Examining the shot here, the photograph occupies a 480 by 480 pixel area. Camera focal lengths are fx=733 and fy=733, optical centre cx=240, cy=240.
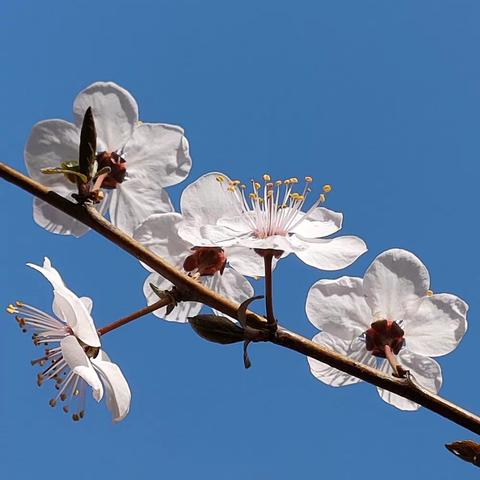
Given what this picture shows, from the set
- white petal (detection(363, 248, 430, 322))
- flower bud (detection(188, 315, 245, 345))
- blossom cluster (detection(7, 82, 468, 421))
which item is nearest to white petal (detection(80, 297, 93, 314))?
blossom cluster (detection(7, 82, 468, 421))

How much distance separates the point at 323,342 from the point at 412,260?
36 cm

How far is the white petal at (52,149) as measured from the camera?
216cm

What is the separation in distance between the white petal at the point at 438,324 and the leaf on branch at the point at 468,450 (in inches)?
23.4

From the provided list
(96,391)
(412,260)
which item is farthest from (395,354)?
(96,391)

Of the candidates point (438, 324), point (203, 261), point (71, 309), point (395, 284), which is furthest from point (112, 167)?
point (438, 324)

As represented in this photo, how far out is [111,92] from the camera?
2.24m

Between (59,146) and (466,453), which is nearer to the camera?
(466,453)

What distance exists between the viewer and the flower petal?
1805mm

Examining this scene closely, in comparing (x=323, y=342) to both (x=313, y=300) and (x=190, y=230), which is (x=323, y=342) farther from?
(x=190, y=230)

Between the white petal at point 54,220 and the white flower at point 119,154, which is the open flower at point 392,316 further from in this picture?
the white petal at point 54,220

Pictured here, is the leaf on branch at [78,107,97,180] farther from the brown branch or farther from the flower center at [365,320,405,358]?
the flower center at [365,320,405,358]

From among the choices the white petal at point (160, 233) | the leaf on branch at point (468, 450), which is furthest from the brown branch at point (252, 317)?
the white petal at point (160, 233)

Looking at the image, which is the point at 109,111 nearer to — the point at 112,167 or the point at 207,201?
the point at 112,167

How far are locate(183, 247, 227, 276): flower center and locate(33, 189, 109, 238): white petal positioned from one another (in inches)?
13.6
